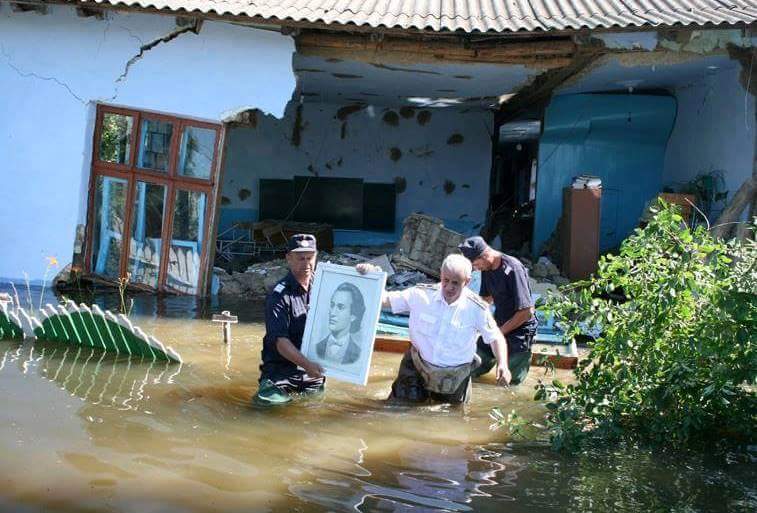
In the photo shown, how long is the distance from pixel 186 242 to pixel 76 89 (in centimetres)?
237

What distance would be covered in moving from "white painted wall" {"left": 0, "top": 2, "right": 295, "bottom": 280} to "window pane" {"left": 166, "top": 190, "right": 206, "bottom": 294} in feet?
3.67

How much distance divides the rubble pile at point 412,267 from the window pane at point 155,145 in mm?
1886

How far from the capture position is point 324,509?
4629 mm

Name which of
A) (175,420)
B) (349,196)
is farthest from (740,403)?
(349,196)

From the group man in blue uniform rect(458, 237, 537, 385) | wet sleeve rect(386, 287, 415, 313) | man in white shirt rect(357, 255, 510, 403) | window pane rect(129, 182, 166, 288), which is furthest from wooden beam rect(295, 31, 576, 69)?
man in white shirt rect(357, 255, 510, 403)

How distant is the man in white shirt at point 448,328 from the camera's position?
6453 millimetres

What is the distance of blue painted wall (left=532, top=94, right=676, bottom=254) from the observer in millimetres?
14484

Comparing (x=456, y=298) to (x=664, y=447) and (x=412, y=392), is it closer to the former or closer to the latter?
(x=412, y=392)

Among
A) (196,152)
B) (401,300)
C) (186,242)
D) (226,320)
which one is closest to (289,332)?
(401,300)

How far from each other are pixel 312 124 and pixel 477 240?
1065 cm

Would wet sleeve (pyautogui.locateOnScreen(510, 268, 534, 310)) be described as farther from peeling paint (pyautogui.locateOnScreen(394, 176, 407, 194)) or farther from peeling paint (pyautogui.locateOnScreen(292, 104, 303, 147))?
peeling paint (pyautogui.locateOnScreen(292, 104, 303, 147))

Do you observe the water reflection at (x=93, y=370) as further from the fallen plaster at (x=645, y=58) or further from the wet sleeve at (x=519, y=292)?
the fallen plaster at (x=645, y=58)

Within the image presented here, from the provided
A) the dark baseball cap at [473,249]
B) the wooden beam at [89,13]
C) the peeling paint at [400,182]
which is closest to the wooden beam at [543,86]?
the peeling paint at [400,182]

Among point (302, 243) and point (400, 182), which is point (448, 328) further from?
point (400, 182)
